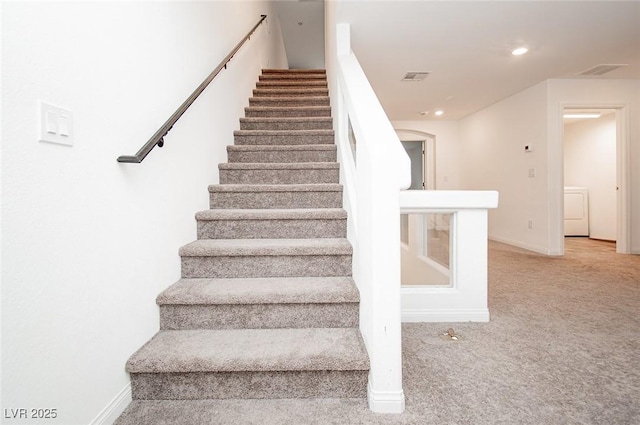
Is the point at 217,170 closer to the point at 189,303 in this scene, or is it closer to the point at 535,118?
the point at 189,303

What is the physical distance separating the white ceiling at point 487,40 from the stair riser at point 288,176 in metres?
1.37

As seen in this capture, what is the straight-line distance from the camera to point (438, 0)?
2471 mm

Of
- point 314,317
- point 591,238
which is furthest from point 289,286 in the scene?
point 591,238

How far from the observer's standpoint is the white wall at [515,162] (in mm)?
4332

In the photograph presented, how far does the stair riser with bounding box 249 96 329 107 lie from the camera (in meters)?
3.63

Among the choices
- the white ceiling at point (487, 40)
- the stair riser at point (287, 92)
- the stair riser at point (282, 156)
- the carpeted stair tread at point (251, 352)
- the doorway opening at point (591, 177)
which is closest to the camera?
the carpeted stair tread at point (251, 352)

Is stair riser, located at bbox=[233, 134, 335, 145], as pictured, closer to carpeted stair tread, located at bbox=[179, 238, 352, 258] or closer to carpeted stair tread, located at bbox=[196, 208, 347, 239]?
carpeted stair tread, located at bbox=[196, 208, 347, 239]

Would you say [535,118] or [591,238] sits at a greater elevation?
[535,118]

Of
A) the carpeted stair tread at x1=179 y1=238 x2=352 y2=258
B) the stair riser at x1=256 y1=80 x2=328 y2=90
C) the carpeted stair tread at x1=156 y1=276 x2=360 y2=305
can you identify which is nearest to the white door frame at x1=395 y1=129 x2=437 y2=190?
the stair riser at x1=256 y1=80 x2=328 y2=90

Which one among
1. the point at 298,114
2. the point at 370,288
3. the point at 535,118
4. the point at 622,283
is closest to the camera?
the point at 370,288

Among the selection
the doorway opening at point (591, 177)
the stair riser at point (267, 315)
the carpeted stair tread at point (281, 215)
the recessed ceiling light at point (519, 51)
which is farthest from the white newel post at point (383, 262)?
the doorway opening at point (591, 177)

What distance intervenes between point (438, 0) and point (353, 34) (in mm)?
804

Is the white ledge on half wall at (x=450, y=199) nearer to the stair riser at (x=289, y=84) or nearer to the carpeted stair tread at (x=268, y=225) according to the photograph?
the carpeted stair tread at (x=268, y=225)

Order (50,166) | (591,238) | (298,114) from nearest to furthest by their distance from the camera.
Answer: (50,166) < (298,114) < (591,238)
